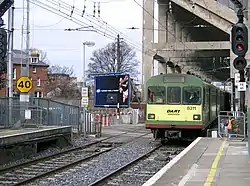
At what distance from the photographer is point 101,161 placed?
1806cm

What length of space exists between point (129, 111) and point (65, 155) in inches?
1230

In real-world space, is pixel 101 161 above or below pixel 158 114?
below

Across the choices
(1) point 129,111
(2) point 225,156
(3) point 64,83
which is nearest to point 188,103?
(2) point 225,156

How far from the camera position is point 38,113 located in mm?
27797

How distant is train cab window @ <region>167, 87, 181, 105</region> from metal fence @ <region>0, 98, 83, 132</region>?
23.8 ft

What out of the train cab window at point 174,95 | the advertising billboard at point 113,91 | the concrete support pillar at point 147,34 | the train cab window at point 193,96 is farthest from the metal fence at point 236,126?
the concrete support pillar at point 147,34

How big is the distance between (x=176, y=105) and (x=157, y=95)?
3.46 ft

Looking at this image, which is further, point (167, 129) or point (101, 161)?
point (167, 129)

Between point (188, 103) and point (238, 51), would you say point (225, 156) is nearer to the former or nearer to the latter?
point (238, 51)

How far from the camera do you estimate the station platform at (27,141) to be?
17.5m

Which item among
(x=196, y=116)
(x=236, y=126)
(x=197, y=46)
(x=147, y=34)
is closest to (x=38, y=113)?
(x=196, y=116)

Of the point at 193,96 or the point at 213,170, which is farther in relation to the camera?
the point at 193,96

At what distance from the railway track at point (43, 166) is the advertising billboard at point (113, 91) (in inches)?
882

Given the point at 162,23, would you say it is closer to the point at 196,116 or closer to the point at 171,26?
the point at 171,26
